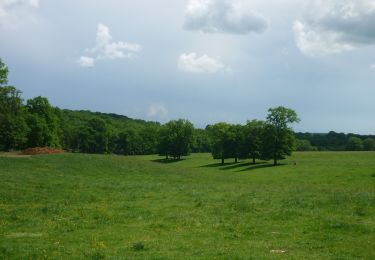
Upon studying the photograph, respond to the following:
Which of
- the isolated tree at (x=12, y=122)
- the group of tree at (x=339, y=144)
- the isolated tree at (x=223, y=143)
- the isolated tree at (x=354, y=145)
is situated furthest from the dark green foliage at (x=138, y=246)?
the isolated tree at (x=354, y=145)

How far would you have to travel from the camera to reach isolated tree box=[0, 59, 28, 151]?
7186 cm

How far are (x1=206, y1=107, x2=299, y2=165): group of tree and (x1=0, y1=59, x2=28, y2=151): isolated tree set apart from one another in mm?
45360

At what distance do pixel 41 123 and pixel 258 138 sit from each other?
1822 inches

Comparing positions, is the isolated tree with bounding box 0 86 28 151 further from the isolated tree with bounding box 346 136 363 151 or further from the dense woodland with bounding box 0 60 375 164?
the isolated tree with bounding box 346 136 363 151

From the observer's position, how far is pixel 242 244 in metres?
13.7


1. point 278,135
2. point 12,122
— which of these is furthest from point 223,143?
point 12,122

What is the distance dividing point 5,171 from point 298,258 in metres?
31.5

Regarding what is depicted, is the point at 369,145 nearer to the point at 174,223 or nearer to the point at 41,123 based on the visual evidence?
the point at 41,123

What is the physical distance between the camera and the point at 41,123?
9262cm

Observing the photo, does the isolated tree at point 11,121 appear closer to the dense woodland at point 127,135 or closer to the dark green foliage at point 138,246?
the dense woodland at point 127,135

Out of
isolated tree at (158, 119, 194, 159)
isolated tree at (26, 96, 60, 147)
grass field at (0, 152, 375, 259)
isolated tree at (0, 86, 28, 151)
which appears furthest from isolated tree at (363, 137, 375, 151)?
grass field at (0, 152, 375, 259)

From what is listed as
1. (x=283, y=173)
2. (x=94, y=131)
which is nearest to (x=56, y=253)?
(x=283, y=173)

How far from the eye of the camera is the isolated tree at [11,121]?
7186 centimetres

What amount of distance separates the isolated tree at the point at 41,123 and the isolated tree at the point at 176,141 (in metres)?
36.2
